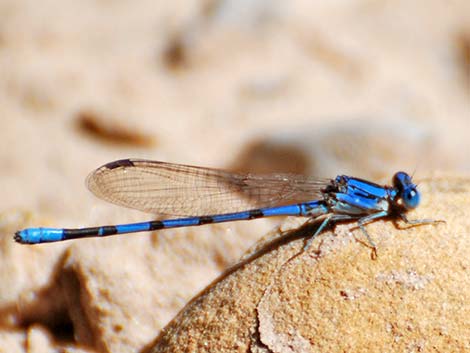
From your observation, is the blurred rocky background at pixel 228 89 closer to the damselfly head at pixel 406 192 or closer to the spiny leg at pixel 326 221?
the spiny leg at pixel 326 221

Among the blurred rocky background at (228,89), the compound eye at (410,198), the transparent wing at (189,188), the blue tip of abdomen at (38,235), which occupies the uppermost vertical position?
the blurred rocky background at (228,89)

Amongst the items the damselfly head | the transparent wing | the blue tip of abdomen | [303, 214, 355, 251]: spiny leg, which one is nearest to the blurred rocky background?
the transparent wing

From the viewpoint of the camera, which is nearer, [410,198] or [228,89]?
[410,198]

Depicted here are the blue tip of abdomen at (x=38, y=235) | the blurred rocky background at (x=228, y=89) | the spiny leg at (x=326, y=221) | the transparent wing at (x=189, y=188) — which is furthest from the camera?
the blurred rocky background at (x=228, y=89)

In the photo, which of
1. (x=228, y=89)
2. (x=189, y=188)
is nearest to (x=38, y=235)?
(x=189, y=188)

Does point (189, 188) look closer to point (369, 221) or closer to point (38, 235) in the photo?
point (38, 235)

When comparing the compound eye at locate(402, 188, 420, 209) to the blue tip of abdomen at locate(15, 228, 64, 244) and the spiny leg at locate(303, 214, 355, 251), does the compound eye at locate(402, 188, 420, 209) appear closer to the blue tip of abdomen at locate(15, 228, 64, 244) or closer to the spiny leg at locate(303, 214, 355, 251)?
the spiny leg at locate(303, 214, 355, 251)

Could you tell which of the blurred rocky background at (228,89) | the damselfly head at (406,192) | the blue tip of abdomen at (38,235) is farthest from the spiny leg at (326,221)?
the blue tip of abdomen at (38,235)
